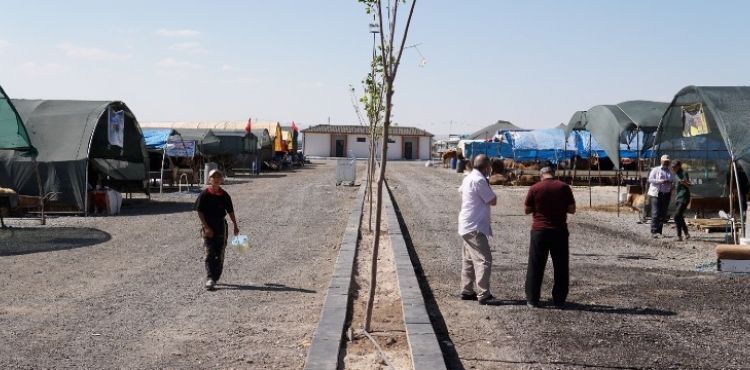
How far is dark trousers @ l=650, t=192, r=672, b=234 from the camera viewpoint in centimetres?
1617

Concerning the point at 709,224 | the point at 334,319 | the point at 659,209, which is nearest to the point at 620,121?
the point at 709,224

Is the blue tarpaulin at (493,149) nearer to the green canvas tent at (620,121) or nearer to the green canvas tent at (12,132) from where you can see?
the green canvas tent at (620,121)

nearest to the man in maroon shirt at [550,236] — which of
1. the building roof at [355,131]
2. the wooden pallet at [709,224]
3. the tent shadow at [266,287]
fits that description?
the tent shadow at [266,287]

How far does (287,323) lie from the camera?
7922 mm

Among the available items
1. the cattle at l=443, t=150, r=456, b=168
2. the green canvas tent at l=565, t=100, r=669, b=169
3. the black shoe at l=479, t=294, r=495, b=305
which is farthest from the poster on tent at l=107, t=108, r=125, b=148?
the cattle at l=443, t=150, r=456, b=168

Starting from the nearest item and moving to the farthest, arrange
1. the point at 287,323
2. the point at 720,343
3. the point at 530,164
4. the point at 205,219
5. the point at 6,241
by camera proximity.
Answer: the point at 720,343 < the point at 287,323 < the point at 205,219 < the point at 6,241 < the point at 530,164

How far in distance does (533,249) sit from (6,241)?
9622mm

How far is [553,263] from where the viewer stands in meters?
8.93

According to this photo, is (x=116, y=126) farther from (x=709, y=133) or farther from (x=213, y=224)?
(x=709, y=133)

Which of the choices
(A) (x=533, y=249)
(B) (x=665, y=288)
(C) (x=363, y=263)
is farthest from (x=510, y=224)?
(A) (x=533, y=249)

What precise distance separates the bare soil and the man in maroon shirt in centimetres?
147

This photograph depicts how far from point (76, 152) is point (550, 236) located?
1478 cm

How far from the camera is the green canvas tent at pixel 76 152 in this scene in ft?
66.3

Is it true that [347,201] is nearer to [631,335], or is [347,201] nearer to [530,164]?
[631,335]
